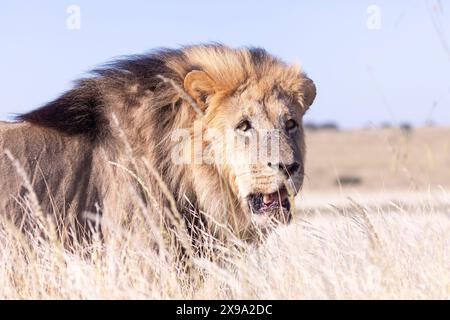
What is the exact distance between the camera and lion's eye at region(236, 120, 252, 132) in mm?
6280

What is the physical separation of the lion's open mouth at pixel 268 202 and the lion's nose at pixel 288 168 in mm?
115

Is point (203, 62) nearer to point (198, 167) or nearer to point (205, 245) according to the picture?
point (198, 167)

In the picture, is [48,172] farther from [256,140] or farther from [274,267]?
[274,267]

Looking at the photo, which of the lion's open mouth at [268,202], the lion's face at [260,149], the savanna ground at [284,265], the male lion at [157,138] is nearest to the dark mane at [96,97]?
the male lion at [157,138]

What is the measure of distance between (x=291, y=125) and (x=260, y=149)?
42 cm

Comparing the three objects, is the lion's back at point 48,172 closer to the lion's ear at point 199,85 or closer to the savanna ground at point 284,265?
the savanna ground at point 284,265

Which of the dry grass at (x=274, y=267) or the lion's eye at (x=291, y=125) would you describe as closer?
the dry grass at (x=274, y=267)

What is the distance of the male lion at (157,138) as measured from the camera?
6.24 meters

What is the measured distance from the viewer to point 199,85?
6418 mm

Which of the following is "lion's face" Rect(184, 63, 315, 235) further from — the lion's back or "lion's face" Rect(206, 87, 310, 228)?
the lion's back

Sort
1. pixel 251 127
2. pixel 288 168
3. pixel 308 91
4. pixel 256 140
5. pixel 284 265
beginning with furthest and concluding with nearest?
pixel 308 91
pixel 251 127
pixel 256 140
pixel 288 168
pixel 284 265

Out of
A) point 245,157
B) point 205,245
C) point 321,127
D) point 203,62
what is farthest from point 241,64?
point 321,127

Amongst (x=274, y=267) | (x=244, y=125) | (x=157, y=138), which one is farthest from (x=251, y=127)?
(x=274, y=267)
